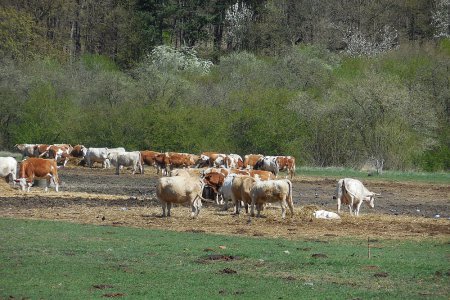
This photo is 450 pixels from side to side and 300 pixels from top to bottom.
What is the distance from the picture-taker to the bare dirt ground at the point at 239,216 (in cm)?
2373

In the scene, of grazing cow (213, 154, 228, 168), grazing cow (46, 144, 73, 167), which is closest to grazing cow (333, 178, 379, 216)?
grazing cow (213, 154, 228, 168)

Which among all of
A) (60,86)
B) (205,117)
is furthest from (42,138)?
(205,117)

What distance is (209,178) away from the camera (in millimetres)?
32094

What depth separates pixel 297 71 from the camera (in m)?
79.1

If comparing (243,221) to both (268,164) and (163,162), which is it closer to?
(268,164)

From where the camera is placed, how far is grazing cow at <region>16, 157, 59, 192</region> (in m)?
34.6

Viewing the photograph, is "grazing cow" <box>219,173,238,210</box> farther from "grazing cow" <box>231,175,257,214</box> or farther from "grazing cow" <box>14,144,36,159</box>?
"grazing cow" <box>14,144,36,159</box>

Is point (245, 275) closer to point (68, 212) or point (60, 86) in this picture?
point (68, 212)

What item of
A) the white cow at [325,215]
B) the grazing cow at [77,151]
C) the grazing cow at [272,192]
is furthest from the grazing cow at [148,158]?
the white cow at [325,215]

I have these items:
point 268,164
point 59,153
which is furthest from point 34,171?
point 59,153

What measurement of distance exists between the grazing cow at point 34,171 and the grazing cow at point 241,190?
33.2 feet

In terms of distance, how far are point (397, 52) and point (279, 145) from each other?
27477mm

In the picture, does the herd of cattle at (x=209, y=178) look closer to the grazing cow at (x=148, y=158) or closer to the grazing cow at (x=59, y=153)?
the grazing cow at (x=148, y=158)

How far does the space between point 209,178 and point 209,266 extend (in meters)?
14.9
